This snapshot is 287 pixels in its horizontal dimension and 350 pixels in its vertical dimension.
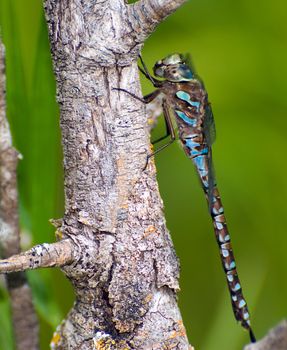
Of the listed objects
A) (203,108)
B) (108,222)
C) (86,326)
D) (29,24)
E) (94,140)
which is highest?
(29,24)

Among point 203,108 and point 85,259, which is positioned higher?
point 203,108

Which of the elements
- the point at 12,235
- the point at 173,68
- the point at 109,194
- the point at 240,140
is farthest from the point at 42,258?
the point at 240,140

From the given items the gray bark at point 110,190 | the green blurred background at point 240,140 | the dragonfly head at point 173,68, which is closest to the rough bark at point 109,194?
the gray bark at point 110,190

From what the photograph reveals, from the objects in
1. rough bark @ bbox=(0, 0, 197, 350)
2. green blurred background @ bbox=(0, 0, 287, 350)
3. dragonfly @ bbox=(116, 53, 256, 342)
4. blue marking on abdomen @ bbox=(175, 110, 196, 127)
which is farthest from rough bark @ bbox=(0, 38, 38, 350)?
blue marking on abdomen @ bbox=(175, 110, 196, 127)

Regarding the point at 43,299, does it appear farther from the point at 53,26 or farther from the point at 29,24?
the point at 29,24

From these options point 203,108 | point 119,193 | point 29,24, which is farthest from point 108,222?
point 29,24

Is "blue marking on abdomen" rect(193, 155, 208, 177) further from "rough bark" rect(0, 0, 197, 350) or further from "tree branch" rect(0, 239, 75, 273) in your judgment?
"tree branch" rect(0, 239, 75, 273)

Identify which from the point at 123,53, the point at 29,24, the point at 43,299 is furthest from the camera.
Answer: the point at 29,24
